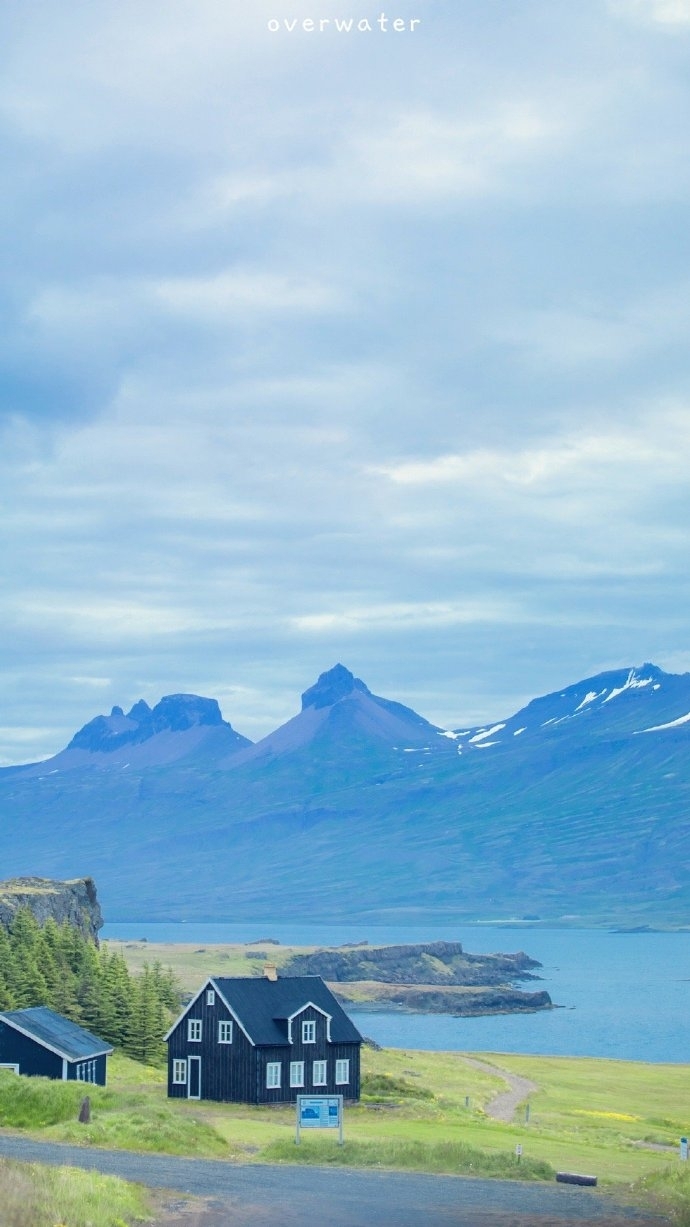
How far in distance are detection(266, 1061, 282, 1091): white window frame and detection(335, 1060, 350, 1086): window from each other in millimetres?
3944

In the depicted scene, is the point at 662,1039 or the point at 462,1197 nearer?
the point at 462,1197

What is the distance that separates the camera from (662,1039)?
167 meters

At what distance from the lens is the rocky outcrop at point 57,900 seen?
461 ft

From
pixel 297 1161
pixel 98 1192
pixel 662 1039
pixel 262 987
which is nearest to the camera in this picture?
pixel 98 1192

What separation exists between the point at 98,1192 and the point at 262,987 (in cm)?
4040

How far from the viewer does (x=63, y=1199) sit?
3431 centimetres

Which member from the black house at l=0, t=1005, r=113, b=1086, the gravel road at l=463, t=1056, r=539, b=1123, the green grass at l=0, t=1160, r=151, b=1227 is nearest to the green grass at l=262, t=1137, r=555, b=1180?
the green grass at l=0, t=1160, r=151, b=1227

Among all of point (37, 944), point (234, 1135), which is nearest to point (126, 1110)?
point (234, 1135)

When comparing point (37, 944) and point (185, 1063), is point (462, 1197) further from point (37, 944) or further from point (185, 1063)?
point (37, 944)

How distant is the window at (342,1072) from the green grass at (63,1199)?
38.0m

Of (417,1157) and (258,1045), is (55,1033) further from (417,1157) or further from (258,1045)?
(417,1157)

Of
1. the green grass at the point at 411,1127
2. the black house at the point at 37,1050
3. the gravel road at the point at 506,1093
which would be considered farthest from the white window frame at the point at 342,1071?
the black house at the point at 37,1050

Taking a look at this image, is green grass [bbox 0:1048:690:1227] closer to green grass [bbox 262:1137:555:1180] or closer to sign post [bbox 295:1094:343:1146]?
green grass [bbox 262:1137:555:1180]

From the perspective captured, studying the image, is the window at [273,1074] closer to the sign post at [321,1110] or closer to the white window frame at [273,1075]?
the white window frame at [273,1075]
